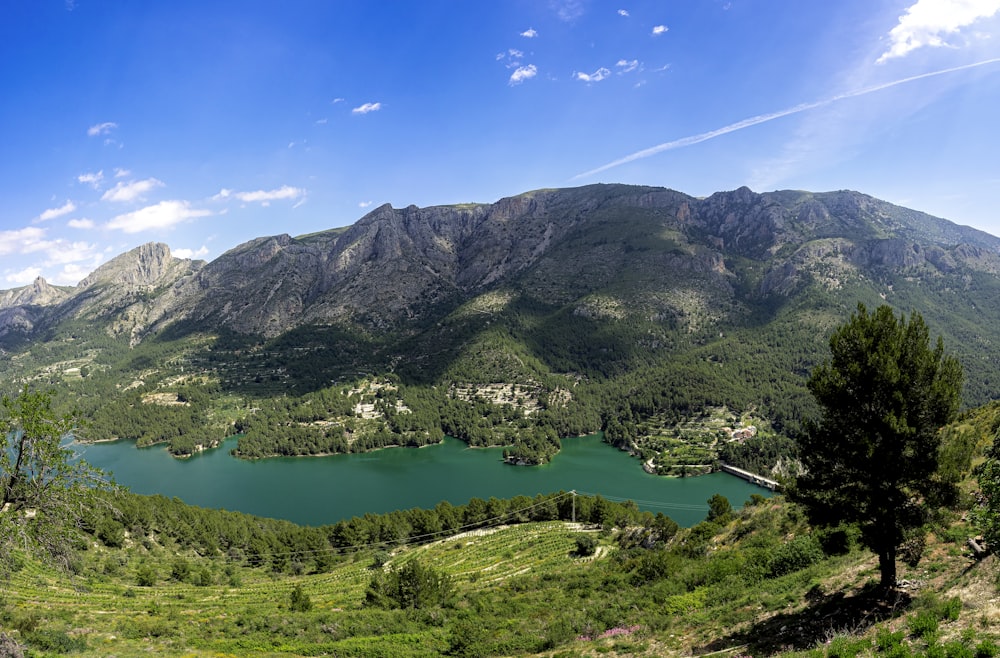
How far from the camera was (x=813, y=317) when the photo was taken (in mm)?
191125

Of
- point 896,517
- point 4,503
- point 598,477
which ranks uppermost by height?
point 4,503

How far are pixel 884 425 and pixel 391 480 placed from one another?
11144cm

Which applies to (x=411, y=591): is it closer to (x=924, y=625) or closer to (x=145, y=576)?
(x=145, y=576)

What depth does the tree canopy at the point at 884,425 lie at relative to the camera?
11391mm

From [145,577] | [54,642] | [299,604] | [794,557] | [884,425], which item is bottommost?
[145,577]

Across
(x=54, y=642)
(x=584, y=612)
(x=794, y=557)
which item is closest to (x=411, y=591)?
(x=584, y=612)

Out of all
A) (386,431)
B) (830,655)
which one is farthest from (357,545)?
(386,431)

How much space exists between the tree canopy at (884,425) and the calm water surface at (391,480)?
7467 cm

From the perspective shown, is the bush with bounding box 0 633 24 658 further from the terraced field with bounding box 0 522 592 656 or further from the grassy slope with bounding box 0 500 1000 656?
the grassy slope with bounding box 0 500 1000 656

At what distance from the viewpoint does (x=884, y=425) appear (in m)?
11.6

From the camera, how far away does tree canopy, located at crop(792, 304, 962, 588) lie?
37.4 ft

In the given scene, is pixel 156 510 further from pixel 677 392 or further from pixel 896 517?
pixel 677 392

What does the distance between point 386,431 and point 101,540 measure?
113 m

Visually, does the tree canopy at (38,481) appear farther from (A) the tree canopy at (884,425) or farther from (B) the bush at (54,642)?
(A) the tree canopy at (884,425)
